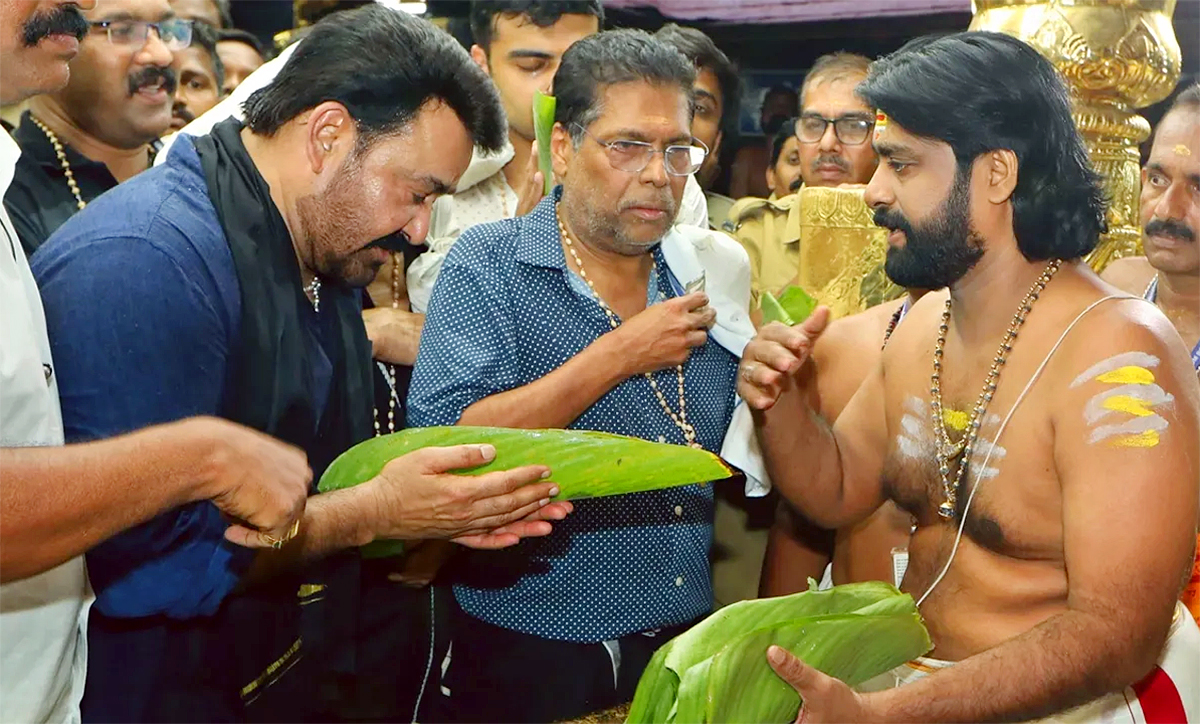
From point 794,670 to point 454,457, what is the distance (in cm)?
59

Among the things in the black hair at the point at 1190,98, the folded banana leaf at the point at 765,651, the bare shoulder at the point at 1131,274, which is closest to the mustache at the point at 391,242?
the folded banana leaf at the point at 765,651

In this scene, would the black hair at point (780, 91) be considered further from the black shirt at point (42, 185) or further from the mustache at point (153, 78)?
the black shirt at point (42, 185)

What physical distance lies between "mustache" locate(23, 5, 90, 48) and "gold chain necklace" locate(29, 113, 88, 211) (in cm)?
119

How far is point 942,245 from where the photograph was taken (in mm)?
2064

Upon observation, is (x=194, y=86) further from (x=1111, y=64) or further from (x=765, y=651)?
(x=765, y=651)

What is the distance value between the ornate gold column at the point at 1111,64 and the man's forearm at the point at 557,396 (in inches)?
45.5

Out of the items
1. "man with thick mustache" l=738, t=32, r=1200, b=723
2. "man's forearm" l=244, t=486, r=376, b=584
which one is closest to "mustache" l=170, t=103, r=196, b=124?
"man's forearm" l=244, t=486, r=376, b=584

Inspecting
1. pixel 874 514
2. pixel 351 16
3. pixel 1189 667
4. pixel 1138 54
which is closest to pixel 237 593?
pixel 351 16

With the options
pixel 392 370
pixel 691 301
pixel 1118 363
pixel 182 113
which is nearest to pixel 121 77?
pixel 182 113

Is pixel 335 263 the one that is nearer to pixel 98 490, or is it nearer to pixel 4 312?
pixel 4 312

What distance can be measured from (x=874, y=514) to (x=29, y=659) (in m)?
1.49

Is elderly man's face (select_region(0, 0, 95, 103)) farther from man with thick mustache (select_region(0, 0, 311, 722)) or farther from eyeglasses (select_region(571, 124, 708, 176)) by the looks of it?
eyeglasses (select_region(571, 124, 708, 176))

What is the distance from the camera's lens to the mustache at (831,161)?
317 centimetres

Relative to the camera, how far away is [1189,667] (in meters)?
2.02
